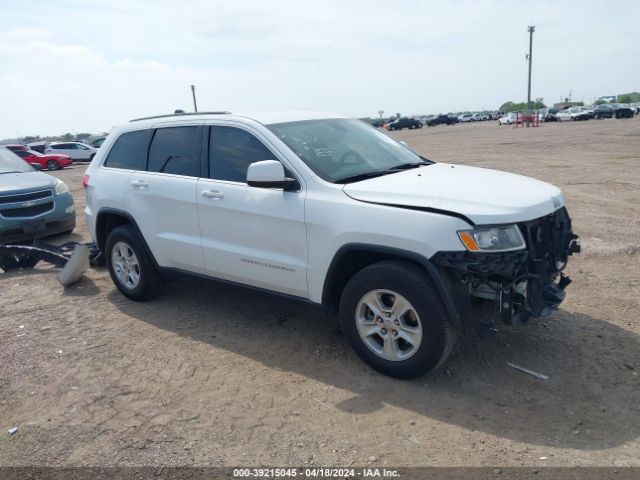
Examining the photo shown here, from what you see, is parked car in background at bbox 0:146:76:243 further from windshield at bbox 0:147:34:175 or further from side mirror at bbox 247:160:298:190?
side mirror at bbox 247:160:298:190

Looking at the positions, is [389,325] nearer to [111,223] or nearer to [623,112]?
[111,223]

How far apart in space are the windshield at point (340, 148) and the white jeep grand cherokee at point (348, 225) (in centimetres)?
2

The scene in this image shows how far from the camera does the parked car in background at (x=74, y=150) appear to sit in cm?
3256

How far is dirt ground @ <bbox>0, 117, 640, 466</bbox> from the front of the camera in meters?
3.21

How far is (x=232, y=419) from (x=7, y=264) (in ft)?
17.8

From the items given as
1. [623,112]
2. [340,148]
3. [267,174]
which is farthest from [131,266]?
[623,112]

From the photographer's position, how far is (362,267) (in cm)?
410

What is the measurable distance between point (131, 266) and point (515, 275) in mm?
3927

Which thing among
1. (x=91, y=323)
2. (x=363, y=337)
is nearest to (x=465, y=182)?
(x=363, y=337)

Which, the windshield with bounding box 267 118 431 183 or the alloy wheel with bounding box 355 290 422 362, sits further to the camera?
the windshield with bounding box 267 118 431 183

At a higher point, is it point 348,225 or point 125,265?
point 348,225

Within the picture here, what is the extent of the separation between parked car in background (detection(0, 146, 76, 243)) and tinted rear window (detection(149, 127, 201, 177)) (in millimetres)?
4001

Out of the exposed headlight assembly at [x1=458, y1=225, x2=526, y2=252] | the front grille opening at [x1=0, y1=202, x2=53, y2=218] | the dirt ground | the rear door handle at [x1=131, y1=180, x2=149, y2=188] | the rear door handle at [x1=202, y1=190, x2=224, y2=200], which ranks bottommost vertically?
the dirt ground

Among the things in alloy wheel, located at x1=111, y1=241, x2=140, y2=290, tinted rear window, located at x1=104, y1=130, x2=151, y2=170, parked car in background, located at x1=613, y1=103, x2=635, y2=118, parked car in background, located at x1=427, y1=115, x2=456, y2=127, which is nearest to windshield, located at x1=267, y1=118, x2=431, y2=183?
tinted rear window, located at x1=104, y1=130, x2=151, y2=170
